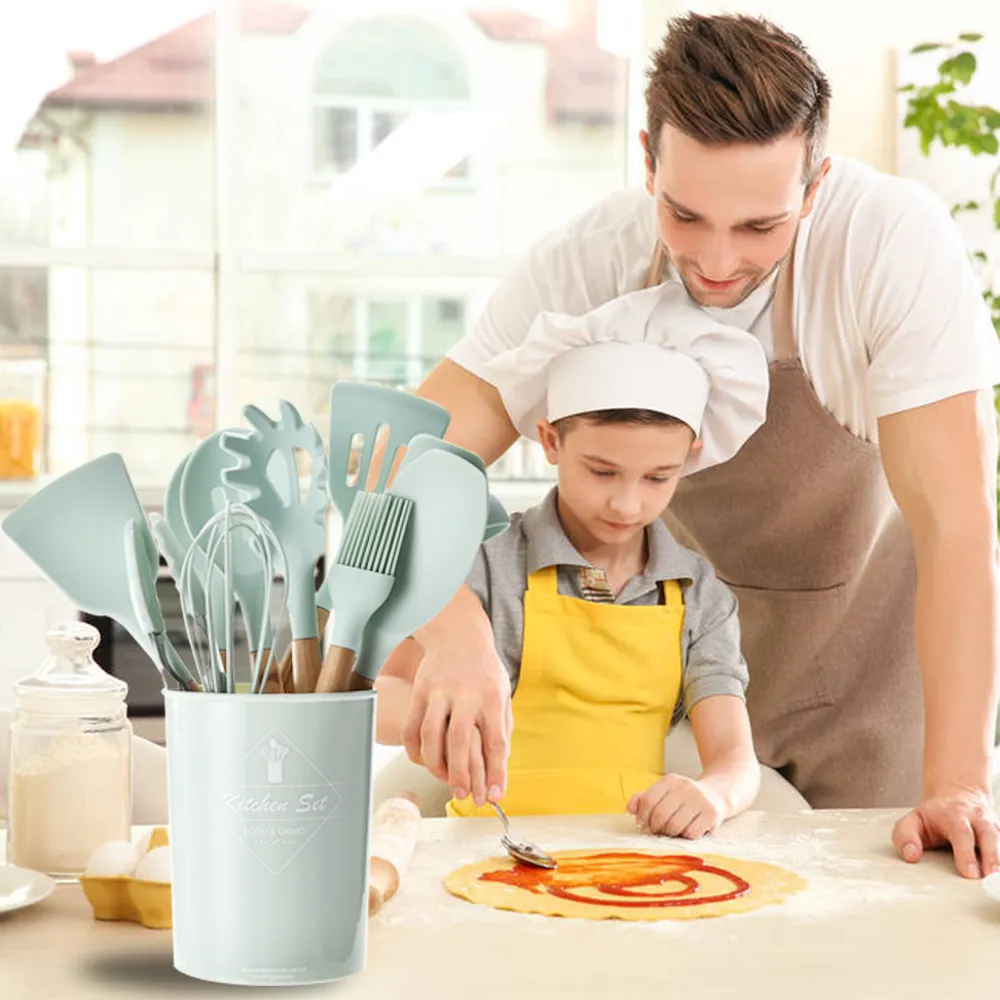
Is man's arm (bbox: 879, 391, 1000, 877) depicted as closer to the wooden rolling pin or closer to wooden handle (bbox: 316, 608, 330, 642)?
the wooden rolling pin

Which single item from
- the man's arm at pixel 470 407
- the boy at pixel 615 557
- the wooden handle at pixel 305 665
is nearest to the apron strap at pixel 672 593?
the boy at pixel 615 557

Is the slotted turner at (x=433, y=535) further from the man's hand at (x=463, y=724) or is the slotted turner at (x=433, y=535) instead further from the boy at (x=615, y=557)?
the boy at (x=615, y=557)

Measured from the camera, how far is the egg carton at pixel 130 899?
0.79m

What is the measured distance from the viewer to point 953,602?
1.27m

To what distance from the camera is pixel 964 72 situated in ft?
11.8

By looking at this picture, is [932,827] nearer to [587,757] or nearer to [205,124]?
[587,757]

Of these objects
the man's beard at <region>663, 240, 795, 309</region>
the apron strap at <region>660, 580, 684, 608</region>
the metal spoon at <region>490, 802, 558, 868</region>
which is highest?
the man's beard at <region>663, 240, 795, 309</region>

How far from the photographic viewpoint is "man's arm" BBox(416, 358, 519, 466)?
158cm

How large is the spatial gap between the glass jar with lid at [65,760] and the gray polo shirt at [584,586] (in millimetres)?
664

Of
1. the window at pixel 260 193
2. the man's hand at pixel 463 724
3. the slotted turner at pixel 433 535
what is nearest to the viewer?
the slotted turner at pixel 433 535

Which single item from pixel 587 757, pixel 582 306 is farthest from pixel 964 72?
pixel 587 757

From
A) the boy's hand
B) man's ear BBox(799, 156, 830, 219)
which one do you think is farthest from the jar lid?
man's ear BBox(799, 156, 830, 219)

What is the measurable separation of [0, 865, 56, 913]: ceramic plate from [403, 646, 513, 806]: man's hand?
11.2 inches

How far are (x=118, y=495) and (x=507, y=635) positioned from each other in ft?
2.95
